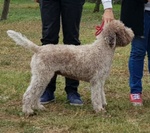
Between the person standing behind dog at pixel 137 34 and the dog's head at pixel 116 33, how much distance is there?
0.88 feet

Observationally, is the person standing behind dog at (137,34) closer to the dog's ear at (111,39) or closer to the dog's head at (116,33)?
the dog's head at (116,33)

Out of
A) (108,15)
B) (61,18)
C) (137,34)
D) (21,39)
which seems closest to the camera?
(21,39)

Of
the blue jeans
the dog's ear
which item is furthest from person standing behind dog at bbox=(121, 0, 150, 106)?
the dog's ear

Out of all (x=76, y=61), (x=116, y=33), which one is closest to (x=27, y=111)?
(x=76, y=61)

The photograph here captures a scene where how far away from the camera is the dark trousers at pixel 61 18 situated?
17.9ft

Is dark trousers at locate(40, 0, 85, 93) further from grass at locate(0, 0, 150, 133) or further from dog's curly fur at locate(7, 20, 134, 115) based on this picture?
grass at locate(0, 0, 150, 133)

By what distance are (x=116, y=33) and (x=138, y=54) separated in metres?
0.57

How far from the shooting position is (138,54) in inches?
216

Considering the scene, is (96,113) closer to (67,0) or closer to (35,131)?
(35,131)

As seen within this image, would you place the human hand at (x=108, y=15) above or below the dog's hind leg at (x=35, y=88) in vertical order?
above

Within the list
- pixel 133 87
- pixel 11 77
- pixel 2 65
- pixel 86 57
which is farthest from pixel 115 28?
pixel 2 65

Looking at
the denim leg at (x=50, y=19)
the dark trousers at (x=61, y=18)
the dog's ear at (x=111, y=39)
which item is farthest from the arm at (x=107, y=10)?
the denim leg at (x=50, y=19)

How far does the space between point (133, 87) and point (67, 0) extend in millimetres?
1503

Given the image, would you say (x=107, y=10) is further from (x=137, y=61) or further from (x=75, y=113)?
(x=75, y=113)
